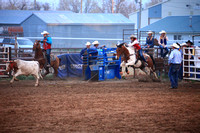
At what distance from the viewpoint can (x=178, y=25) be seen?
43.5m

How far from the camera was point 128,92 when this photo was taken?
11.7 meters

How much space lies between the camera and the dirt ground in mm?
6723

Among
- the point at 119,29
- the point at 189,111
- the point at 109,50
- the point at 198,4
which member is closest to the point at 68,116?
the point at 189,111

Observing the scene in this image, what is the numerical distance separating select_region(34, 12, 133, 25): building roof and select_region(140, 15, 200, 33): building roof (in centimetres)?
533

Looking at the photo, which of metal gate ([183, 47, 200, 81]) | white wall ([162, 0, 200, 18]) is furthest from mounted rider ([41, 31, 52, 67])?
white wall ([162, 0, 200, 18])

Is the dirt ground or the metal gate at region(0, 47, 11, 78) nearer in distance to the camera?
the dirt ground

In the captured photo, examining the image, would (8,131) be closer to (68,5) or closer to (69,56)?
(69,56)

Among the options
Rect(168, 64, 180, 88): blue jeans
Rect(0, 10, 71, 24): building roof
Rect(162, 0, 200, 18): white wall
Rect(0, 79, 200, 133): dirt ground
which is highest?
Rect(162, 0, 200, 18): white wall

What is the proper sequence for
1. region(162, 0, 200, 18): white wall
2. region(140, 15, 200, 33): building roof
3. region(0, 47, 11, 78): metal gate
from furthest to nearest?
1. region(162, 0, 200, 18): white wall
2. region(140, 15, 200, 33): building roof
3. region(0, 47, 11, 78): metal gate

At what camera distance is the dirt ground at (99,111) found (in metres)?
6.72

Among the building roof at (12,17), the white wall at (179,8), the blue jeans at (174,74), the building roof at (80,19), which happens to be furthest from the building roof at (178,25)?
the blue jeans at (174,74)

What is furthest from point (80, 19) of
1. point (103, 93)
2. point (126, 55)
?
point (103, 93)

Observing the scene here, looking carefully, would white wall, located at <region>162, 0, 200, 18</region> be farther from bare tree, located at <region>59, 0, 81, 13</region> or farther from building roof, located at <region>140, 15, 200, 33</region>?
bare tree, located at <region>59, 0, 81, 13</region>

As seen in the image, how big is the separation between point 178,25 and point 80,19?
13.2 metres
